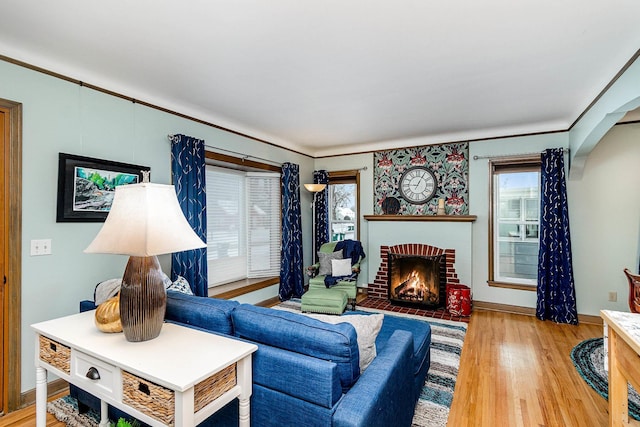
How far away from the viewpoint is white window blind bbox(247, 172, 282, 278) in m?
4.57

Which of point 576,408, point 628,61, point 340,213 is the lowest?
point 576,408

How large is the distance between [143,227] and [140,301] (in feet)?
1.21

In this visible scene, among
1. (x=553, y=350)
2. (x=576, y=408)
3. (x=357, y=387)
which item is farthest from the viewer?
(x=553, y=350)

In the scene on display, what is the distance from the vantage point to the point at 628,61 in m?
2.29

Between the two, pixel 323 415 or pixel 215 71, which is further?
pixel 215 71

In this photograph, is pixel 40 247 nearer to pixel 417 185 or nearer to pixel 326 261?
pixel 326 261

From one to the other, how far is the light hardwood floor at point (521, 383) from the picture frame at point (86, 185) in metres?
1.46

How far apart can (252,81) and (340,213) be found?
10.5 ft

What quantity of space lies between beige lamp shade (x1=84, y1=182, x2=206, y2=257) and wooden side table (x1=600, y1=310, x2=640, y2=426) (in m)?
2.23

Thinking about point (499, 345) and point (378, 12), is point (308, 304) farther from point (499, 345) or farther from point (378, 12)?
point (378, 12)

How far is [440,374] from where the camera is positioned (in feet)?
8.60

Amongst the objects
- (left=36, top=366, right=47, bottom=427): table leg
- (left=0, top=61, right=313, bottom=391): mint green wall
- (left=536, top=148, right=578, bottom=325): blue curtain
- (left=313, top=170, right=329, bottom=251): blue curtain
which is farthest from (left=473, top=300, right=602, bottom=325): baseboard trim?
(left=36, top=366, right=47, bottom=427): table leg

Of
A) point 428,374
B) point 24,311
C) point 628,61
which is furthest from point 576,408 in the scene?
point 24,311

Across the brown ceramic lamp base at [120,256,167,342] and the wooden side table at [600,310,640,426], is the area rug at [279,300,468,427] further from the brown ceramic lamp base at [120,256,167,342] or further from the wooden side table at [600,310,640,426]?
the brown ceramic lamp base at [120,256,167,342]
